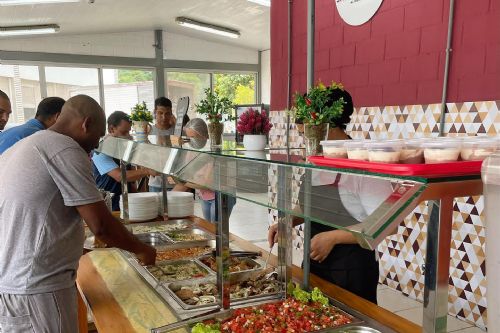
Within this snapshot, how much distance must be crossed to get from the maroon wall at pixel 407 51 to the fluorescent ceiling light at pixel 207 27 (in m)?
4.80

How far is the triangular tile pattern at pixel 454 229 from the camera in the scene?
289cm

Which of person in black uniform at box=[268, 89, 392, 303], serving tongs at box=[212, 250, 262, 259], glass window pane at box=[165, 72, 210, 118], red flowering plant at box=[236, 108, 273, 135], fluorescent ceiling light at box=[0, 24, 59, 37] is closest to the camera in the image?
person in black uniform at box=[268, 89, 392, 303]

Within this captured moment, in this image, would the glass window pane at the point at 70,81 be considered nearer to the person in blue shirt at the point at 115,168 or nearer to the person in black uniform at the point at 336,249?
the person in blue shirt at the point at 115,168

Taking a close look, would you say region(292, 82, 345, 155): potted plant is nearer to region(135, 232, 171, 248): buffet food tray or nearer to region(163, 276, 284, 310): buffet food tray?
region(163, 276, 284, 310): buffet food tray

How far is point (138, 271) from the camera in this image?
209cm

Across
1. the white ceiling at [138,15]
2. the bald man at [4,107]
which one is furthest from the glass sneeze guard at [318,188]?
the white ceiling at [138,15]

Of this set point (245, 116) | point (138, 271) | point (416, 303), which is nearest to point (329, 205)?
point (245, 116)

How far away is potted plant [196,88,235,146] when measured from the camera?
2.00 m

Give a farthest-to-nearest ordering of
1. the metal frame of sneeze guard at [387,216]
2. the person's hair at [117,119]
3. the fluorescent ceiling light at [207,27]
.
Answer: the fluorescent ceiling light at [207,27] → the person's hair at [117,119] → the metal frame of sneeze guard at [387,216]

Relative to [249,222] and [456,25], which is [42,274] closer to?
[456,25]

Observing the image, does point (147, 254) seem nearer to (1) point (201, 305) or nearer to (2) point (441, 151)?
(1) point (201, 305)

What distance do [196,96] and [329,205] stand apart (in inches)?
392

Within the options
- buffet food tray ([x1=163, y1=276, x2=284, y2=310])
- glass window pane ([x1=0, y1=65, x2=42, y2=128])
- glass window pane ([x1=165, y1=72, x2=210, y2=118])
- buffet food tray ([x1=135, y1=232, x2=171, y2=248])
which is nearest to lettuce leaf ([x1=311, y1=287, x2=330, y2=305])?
buffet food tray ([x1=163, y1=276, x2=284, y2=310])

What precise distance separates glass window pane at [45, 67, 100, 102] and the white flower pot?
28.1 feet
